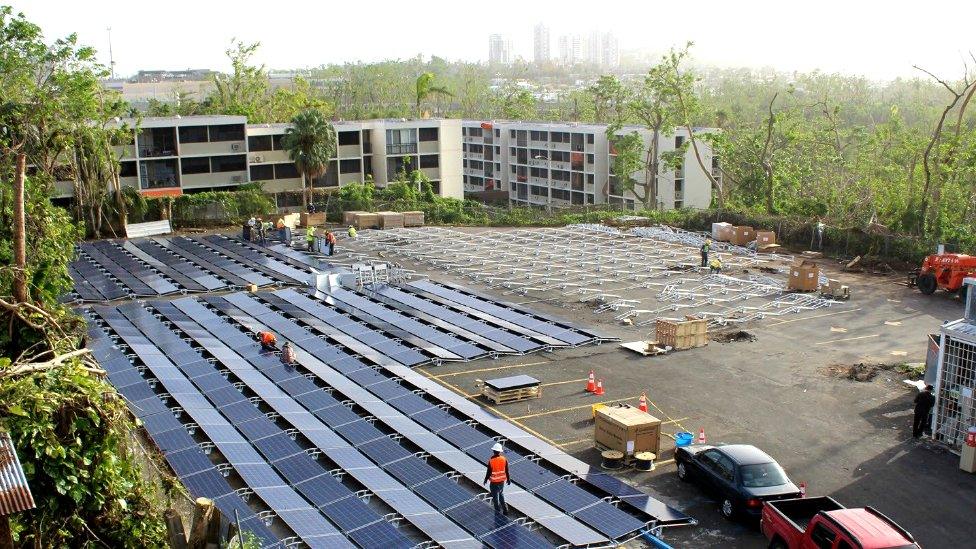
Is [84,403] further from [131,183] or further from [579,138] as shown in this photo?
[579,138]

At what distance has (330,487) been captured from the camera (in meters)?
18.4

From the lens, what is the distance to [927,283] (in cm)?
3722

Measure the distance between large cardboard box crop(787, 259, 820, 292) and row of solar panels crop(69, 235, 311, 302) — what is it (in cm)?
2124

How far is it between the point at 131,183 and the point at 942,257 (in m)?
52.5

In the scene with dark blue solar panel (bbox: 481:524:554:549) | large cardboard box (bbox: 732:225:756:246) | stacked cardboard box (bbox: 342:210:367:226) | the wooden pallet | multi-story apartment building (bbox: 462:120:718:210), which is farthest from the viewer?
multi-story apartment building (bbox: 462:120:718:210)

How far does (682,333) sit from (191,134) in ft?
157

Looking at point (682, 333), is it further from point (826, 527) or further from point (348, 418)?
point (826, 527)

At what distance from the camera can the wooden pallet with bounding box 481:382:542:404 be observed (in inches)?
965

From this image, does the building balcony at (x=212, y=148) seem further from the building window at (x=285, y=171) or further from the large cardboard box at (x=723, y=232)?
the large cardboard box at (x=723, y=232)

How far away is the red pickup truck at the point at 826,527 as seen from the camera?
47.3ft

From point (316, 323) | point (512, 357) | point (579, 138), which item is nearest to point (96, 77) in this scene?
point (316, 323)

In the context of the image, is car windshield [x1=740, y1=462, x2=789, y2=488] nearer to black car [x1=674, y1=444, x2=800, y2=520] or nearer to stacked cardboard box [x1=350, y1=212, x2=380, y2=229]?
black car [x1=674, y1=444, x2=800, y2=520]

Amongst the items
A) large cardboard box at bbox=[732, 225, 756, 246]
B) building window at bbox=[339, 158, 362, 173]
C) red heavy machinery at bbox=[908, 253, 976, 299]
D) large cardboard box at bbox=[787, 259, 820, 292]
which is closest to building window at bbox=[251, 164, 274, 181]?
building window at bbox=[339, 158, 362, 173]

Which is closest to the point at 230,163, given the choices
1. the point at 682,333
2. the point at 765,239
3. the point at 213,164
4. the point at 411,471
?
the point at 213,164
